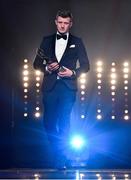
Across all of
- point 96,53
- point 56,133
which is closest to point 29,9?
point 96,53

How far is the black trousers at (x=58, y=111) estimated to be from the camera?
4734 millimetres

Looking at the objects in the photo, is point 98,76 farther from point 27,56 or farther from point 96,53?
point 27,56

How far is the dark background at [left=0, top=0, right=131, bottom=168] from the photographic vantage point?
627 cm

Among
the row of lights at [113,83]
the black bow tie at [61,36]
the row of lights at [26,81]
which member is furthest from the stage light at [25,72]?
the black bow tie at [61,36]

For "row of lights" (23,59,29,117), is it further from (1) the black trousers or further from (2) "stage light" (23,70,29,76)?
(1) the black trousers

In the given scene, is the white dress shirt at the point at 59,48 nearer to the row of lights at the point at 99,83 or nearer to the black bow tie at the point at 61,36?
the black bow tie at the point at 61,36

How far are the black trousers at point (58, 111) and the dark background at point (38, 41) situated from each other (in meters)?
1.42

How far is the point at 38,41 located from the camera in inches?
249

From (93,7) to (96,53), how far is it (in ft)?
1.88

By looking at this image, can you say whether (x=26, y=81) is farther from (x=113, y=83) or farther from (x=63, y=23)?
(x=63, y=23)

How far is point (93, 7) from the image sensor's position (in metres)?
6.36

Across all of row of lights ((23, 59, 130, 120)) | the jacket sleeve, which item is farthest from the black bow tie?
row of lights ((23, 59, 130, 120))

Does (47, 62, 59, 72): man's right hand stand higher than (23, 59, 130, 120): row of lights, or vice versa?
(23, 59, 130, 120): row of lights

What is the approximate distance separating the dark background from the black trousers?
4.65 ft
